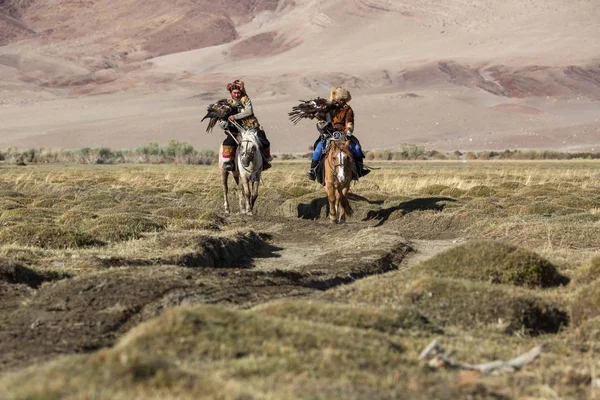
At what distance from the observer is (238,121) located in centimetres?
2339

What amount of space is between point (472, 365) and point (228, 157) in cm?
1690

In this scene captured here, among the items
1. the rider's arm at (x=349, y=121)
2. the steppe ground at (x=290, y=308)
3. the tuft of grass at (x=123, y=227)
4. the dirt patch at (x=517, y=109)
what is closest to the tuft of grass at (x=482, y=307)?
the steppe ground at (x=290, y=308)

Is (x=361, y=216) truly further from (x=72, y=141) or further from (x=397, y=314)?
(x=72, y=141)

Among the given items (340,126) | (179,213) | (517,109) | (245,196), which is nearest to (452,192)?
(245,196)

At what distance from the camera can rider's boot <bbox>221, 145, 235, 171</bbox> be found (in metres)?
23.8

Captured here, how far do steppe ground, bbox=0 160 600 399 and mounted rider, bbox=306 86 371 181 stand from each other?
1.32m

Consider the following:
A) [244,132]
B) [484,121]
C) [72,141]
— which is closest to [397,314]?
[244,132]

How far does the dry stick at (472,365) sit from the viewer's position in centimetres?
721

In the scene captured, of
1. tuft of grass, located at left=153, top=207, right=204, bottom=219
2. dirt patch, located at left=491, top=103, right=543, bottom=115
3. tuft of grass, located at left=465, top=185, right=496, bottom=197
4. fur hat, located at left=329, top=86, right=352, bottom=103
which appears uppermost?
dirt patch, located at left=491, top=103, right=543, bottom=115

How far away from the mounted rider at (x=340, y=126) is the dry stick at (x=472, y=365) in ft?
45.0

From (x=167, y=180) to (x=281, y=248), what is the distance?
23245 mm

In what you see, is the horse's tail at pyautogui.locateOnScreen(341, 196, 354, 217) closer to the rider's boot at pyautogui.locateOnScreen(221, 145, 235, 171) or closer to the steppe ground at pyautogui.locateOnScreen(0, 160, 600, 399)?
the steppe ground at pyautogui.locateOnScreen(0, 160, 600, 399)

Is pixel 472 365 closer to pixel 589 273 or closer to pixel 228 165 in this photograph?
pixel 589 273

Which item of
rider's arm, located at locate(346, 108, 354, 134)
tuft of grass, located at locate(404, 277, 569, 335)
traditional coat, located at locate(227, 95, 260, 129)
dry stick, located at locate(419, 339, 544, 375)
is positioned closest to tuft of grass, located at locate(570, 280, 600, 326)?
tuft of grass, located at locate(404, 277, 569, 335)
